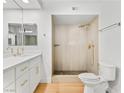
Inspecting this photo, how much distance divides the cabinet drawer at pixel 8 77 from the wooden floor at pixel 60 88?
1.75 m

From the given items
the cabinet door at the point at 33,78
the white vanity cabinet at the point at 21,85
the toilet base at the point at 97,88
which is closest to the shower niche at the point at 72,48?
the cabinet door at the point at 33,78

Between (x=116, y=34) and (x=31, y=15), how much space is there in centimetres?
239

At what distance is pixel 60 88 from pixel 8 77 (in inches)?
82.4

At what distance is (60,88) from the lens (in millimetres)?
3230

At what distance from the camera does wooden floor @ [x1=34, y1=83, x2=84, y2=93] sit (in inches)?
120

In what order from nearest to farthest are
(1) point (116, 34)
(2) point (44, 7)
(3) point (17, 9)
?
(1) point (116, 34)
(3) point (17, 9)
(2) point (44, 7)

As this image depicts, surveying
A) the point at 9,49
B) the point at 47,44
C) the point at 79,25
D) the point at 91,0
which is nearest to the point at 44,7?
the point at 47,44

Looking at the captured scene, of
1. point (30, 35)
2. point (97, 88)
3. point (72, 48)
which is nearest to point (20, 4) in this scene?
point (30, 35)

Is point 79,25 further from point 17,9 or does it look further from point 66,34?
point 17,9

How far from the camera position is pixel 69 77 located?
377 cm

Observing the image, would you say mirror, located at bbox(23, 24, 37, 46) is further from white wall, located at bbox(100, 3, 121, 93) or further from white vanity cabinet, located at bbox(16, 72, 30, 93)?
white wall, located at bbox(100, 3, 121, 93)

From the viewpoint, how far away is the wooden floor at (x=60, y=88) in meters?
3.05

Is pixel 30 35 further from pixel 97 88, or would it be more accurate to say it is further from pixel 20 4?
pixel 97 88

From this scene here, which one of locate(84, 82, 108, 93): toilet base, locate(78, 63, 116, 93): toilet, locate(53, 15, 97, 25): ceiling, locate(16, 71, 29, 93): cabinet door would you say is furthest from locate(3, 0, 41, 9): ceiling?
locate(84, 82, 108, 93): toilet base
